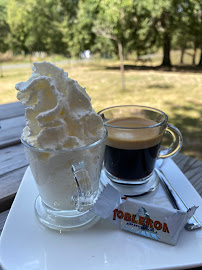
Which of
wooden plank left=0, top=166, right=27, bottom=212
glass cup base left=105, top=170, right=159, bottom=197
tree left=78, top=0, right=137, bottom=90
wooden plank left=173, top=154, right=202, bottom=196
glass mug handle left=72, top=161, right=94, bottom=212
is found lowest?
wooden plank left=173, top=154, right=202, bottom=196

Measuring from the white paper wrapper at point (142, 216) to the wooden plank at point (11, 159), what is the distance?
1.44ft

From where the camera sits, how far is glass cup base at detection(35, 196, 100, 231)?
1.95 feet

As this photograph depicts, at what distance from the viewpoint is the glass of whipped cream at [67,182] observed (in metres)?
0.53

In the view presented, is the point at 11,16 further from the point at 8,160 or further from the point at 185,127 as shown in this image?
the point at 8,160

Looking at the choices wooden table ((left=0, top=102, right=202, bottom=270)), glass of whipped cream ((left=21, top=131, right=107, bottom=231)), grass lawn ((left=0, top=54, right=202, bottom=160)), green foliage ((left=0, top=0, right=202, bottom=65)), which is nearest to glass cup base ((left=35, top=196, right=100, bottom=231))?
glass of whipped cream ((left=21, top=131, right=107, bottom=231))

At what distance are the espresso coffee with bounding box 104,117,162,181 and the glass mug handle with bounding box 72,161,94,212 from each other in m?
0.22

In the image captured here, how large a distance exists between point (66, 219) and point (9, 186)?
0.28 metres

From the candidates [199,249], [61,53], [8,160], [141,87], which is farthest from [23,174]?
[61,53]

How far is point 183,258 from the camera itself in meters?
0.50

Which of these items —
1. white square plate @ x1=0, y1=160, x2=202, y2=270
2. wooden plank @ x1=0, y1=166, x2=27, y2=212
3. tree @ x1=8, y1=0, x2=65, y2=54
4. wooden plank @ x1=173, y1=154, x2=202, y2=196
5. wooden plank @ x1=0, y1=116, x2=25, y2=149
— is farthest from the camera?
tree @ x1=8, y1=0, x2=65, y2=54

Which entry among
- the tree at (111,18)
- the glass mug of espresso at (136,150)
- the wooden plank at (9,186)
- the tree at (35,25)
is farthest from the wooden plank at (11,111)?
A: the tree at (35,25)

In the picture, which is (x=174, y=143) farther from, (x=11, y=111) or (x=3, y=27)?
(x=3, y=27)

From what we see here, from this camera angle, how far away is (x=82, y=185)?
519mm

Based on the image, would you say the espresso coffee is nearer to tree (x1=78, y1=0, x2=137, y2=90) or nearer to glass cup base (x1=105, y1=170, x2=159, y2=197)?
glass cup base (x1=105, y1=170, x2=159, y2=197)
